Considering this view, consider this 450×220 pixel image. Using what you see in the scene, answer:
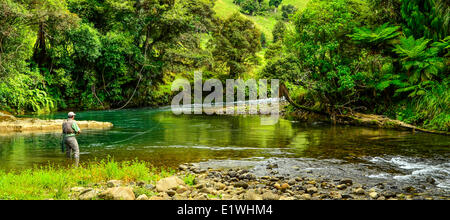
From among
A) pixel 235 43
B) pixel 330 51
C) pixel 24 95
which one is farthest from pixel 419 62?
pixel 235 43

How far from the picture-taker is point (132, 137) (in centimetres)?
1642

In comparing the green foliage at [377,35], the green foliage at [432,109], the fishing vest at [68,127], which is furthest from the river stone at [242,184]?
the green foliage at [377,35]

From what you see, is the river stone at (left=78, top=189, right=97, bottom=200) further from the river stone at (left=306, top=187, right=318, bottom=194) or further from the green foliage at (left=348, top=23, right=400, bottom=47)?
the green foliage at (left=348, top=23, right=400, bottom=47)

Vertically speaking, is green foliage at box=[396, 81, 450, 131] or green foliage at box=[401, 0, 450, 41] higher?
green foliage at box=[401, 0, 450, 41]

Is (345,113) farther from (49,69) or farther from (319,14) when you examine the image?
(49,69)

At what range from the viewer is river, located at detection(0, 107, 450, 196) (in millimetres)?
9070

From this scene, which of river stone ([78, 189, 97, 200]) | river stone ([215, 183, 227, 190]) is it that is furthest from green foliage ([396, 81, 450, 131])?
river stone ([78, 189, 97, 200])

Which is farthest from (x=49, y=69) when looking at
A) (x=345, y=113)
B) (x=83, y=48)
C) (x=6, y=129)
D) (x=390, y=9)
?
(x=390, y=9)

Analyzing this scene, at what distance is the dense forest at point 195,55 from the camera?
690 inches

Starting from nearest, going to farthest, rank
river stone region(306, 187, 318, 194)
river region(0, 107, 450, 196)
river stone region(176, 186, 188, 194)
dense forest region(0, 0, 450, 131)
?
1. river stone region(176, 186, 188, 194)
2. river stone region(306, 187, 318, 194)
3. river region(0, 107, 450, 196)
4. dense forest region(0, 0, 450, 131)

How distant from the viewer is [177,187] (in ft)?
22.9

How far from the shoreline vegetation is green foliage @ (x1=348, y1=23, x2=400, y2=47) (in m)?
13.1

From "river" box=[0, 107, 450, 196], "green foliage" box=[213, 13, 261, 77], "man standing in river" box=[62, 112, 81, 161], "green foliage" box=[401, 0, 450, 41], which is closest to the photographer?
"river" box=[0, 107, 450, 196]

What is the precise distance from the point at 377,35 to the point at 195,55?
2459 centimetres
